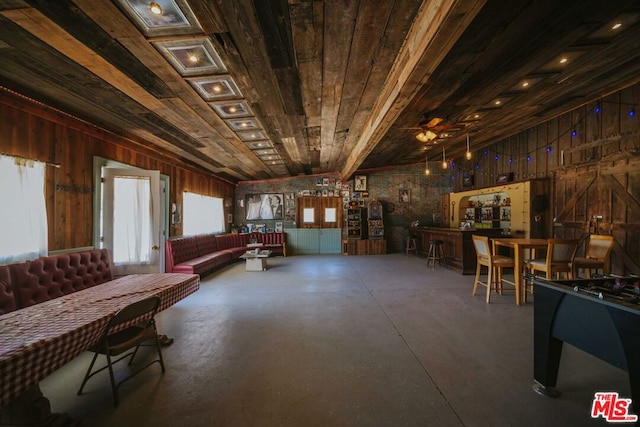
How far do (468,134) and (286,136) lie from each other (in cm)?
417

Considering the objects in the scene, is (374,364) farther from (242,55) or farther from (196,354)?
(242,55)

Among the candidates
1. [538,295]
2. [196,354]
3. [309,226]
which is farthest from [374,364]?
[309,226]

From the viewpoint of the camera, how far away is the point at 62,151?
3264mm

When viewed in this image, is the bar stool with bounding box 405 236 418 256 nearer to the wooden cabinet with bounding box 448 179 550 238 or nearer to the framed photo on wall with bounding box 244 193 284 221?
the wooden cabinet with bounding box 448 179 550 238

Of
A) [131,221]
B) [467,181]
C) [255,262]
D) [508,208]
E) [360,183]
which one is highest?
[360,183]

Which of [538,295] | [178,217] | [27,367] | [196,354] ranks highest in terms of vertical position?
[178,217]

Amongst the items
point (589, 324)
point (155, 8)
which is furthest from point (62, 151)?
point (589, 324)

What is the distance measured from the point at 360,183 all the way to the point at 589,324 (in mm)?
7883

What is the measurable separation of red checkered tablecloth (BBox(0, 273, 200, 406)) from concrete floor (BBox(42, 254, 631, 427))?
59cm

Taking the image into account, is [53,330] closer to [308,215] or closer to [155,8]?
[155,8]

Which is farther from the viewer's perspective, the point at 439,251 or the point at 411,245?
the point at 411,245

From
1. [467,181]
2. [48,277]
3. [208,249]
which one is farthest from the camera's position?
[467,181]

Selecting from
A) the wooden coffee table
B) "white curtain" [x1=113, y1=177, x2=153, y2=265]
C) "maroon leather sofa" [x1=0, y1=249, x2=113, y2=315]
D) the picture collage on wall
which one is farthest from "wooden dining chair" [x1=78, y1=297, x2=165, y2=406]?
the picture collage on wall

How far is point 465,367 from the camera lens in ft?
7.25
